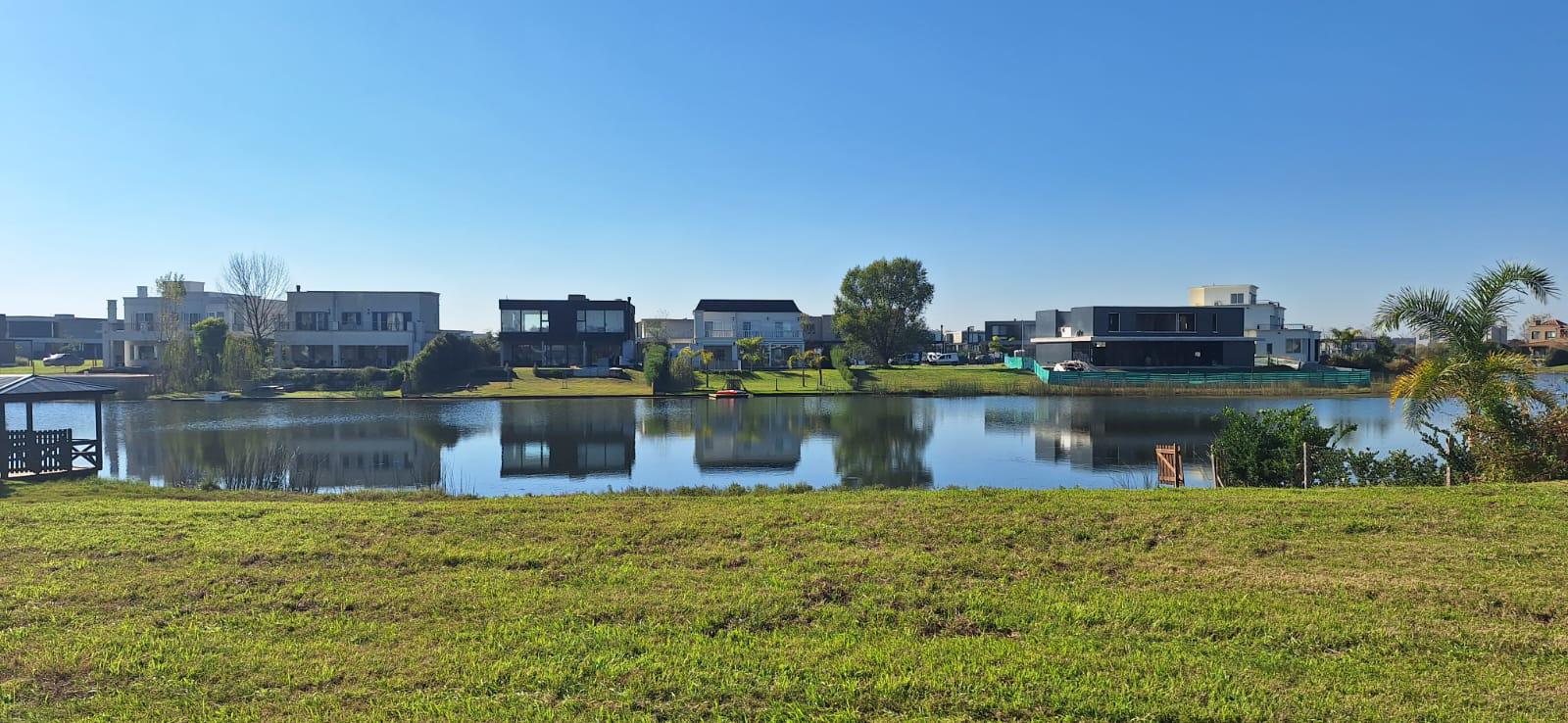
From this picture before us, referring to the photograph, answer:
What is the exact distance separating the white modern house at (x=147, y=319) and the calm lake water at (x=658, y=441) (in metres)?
23.0

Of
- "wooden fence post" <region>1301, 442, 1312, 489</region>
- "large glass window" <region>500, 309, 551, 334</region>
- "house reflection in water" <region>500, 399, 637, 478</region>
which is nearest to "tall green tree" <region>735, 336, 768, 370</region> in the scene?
"large glass window" <region>500, 309, 551, 334</region>

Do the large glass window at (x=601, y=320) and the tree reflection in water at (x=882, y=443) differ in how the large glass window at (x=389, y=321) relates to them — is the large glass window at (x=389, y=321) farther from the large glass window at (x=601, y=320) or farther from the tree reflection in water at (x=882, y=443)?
the tree reflection in water at (x=882, y=443)

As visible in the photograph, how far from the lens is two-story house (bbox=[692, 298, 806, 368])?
61.7 metres

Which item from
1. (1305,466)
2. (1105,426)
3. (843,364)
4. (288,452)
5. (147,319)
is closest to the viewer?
(1305,466)

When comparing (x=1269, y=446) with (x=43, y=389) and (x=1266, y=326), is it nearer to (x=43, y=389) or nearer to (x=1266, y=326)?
(x=43, y=389)

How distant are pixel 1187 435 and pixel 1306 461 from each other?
13202 mm

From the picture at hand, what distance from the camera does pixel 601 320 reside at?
189 ft

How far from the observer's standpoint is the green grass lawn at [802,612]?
450 centimetres

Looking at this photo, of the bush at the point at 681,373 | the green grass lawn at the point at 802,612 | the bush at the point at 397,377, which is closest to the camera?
the green grass lawn at the point at 802,612

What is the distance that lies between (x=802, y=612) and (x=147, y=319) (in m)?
69.4

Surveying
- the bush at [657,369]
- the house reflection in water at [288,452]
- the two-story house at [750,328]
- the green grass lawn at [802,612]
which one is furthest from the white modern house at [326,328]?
the green grass lawn at [802,612]

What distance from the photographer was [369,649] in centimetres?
527

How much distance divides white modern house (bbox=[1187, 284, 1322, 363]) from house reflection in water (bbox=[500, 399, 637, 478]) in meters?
44.9

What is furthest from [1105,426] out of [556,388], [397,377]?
[397,377]
